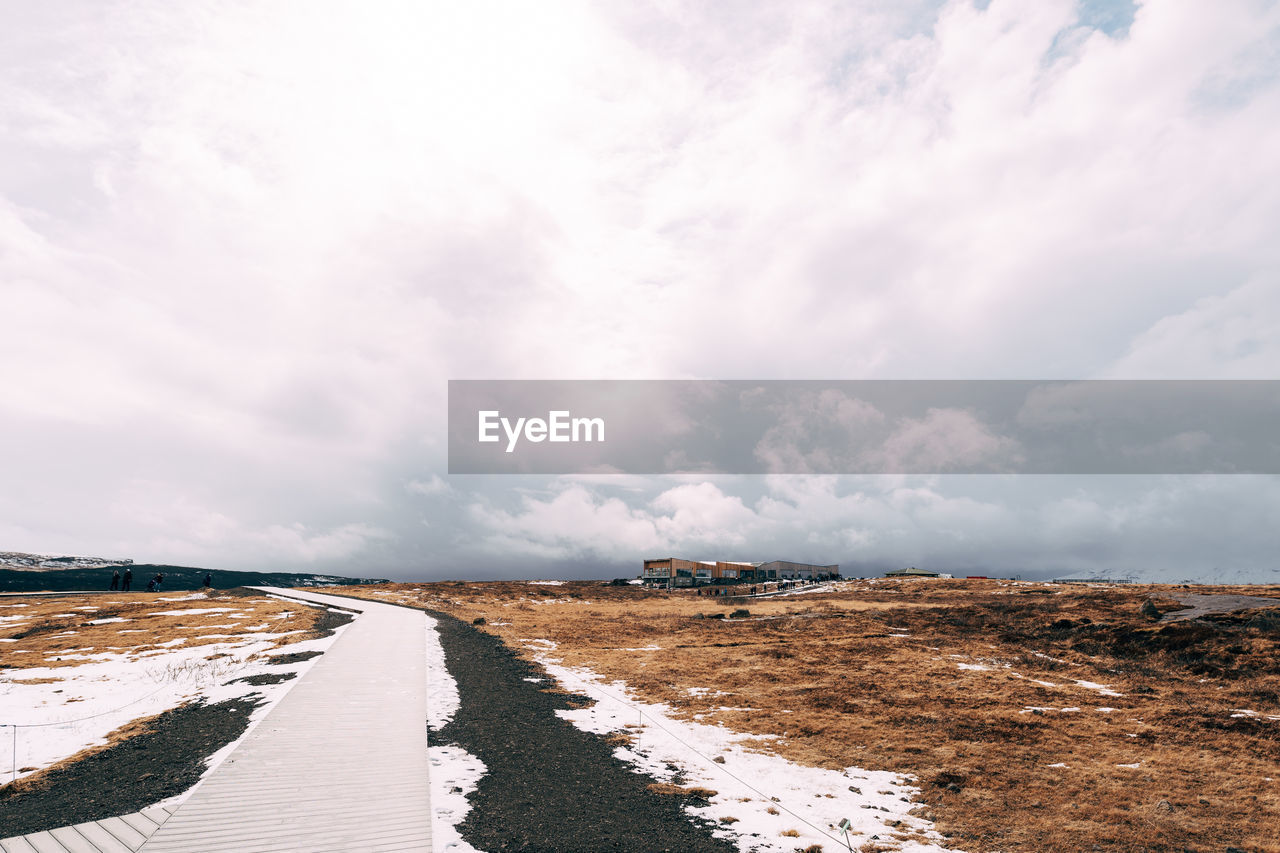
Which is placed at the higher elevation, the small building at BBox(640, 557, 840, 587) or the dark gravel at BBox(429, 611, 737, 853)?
the dark gravel at BBox(429, 611, 737, 853)

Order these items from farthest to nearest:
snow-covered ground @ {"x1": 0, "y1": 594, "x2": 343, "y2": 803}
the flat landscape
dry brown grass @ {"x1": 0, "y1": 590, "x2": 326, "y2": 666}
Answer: dry brown grass @ {"x1": 0, "y1": 590, "x2": 326, "y2": 666}
snow-covered ground @ {"x1": 0, "y1": 594, "x2": 343, "y2": 803}
the flat landscape

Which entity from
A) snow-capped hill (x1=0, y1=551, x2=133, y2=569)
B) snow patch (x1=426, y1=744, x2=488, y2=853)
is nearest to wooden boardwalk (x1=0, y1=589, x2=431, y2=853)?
snow patch (x1=426, y1=744, x2=488, y2=853)

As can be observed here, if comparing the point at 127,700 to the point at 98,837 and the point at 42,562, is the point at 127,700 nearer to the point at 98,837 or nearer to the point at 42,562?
the point at 98,837

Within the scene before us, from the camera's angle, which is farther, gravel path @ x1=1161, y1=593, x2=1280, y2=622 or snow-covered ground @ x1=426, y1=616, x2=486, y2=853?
gravel path @ x1=1161, y1=593, x2=1280, y2=622

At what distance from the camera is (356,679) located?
18.6m

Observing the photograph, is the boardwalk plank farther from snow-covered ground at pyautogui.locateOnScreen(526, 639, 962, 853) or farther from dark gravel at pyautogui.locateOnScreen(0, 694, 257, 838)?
snow-covered ground at pyautogui.locateOnScreen(526, 639, 962, 853)

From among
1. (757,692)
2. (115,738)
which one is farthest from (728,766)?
(115,738)

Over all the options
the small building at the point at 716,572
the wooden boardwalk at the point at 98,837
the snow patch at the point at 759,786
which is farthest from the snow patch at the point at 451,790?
the small building at the point at 716,572

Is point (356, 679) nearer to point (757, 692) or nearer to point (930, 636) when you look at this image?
point (757, 692)

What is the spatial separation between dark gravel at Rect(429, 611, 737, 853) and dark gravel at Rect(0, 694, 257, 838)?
4.91 m

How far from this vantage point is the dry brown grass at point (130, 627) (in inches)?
1096

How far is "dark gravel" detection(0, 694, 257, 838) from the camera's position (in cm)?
985

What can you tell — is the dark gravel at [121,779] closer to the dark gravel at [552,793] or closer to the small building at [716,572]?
the dark gravel at [552,793]

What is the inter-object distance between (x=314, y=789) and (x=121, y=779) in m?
4.74
